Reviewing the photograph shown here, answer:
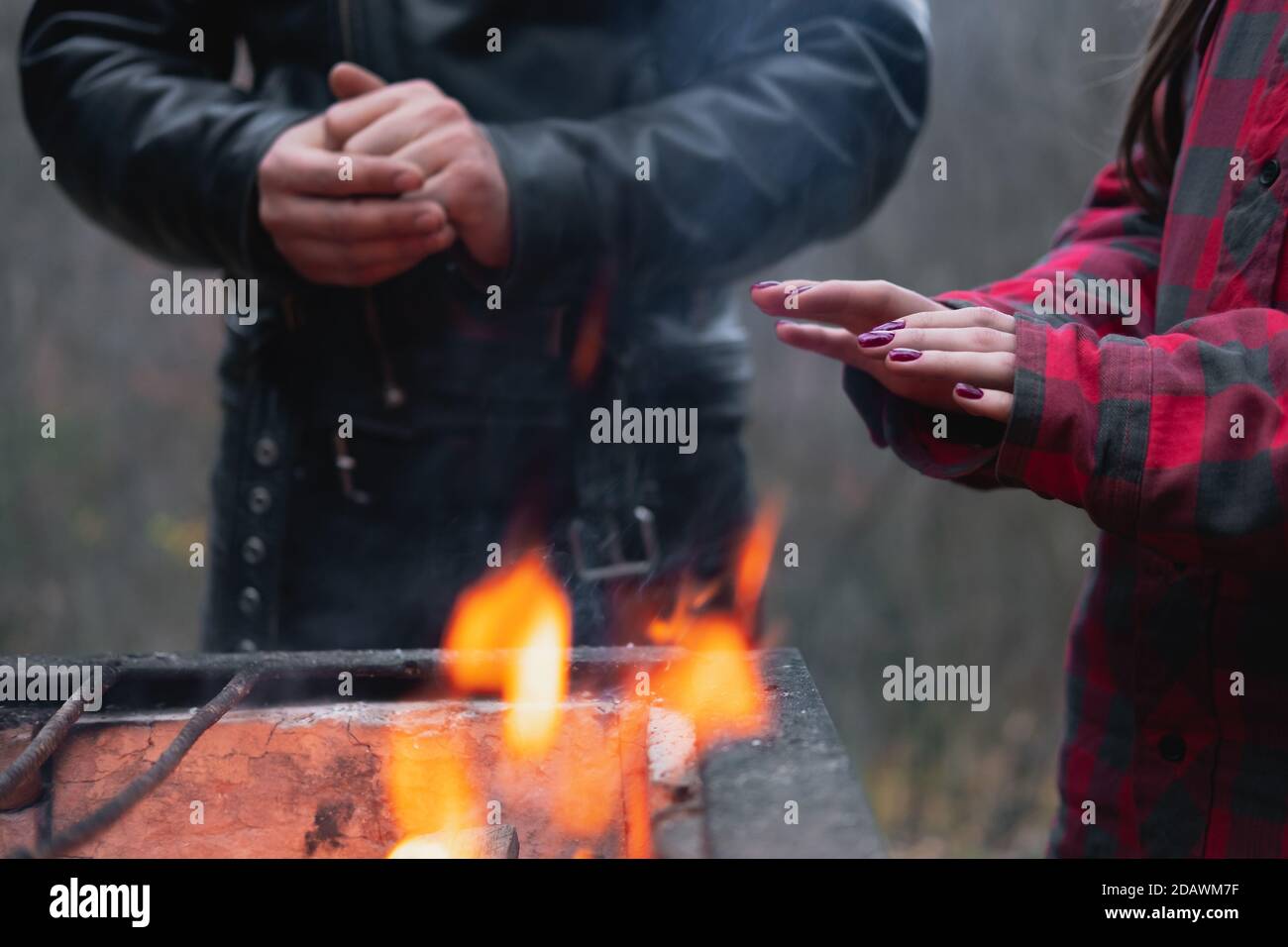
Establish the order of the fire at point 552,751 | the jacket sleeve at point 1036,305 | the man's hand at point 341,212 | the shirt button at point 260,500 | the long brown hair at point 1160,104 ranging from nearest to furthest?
the jacket sleeve at point 1036,305
the fire at point 552,751
the long brown hair at point 1160,104
the man's hand at point 341,212
the shirt button at point 260,500

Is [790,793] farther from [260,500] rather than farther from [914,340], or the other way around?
[260,500]

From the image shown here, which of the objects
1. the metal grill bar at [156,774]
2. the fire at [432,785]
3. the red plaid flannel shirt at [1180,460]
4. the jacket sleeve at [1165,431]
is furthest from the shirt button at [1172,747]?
the metal grill bar at [156,774]

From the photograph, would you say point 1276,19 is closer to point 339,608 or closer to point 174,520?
point 339,608

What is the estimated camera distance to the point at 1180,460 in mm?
1085

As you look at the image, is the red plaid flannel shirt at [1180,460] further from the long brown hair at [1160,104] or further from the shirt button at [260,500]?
the shirt button at [260,500]

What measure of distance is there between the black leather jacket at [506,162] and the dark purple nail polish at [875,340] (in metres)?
0.83

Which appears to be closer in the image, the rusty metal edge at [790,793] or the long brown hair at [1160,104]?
the rusty metal edge at [790,793]

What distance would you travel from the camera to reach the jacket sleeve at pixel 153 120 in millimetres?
1912

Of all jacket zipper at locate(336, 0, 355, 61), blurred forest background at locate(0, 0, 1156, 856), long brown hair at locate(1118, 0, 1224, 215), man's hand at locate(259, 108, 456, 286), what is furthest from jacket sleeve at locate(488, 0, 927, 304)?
blurred forest background at locate(0, 0, 1156, 856)

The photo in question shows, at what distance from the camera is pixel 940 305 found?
4.24 feet

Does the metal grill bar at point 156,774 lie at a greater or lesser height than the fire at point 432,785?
greater

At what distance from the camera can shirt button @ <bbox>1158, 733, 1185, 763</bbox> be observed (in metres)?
1.37

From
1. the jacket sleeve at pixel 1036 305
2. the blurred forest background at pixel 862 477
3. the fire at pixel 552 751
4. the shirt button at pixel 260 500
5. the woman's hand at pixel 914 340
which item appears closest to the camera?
the woman's hand at pixel 914 340

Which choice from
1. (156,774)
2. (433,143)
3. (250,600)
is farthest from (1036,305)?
(250,600)
